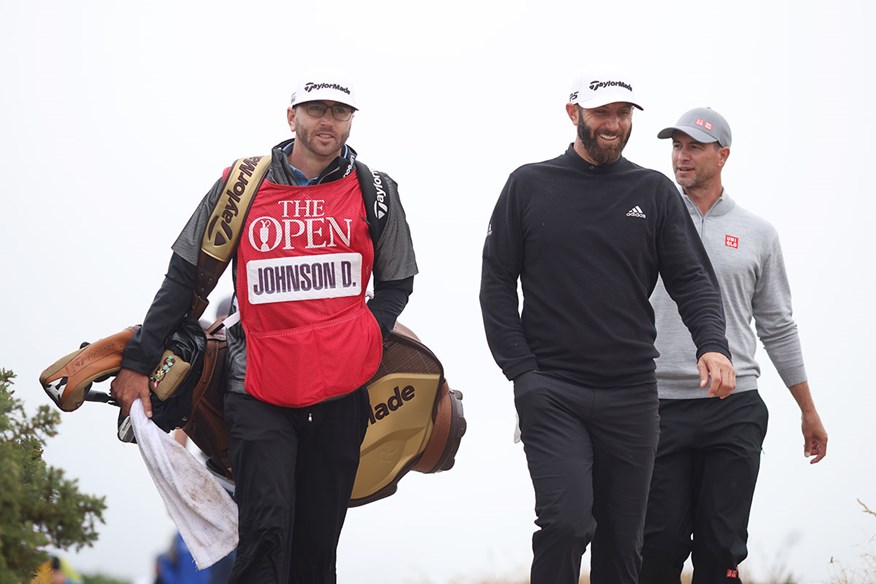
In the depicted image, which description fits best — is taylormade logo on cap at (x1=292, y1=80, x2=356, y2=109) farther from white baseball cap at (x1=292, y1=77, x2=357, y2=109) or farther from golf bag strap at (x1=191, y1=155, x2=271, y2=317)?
golf bag strap at (x1=191, y1=155, x2=271, y2=317)

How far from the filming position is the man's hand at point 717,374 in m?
6.31

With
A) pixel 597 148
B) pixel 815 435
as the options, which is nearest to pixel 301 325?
pixel 597 148

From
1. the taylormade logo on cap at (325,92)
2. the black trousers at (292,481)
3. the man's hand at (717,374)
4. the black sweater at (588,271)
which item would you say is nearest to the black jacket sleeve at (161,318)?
the black trousers at (292,481)

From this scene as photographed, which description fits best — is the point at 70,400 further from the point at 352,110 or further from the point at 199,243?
the point at 352,110

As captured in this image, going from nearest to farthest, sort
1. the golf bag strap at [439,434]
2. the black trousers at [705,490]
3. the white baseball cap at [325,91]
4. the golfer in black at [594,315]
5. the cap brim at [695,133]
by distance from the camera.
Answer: the golfer in black at [594,315] → the white baseball cap at [325,91] → the black trousers at [705,490] → the golf bag strap at [439,434] → the cap brim at [695,133]

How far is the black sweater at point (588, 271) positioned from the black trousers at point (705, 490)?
3.33ft

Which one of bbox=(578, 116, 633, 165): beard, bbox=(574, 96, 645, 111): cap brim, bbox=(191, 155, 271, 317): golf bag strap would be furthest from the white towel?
bbox=(574, 96, 645, 111): cap brim

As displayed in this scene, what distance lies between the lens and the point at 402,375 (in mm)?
7434

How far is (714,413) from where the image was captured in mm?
7645

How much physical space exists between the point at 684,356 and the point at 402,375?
1434 mm

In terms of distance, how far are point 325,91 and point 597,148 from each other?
1229 millimetres

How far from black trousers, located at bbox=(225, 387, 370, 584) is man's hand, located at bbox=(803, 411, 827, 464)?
260 centimetres

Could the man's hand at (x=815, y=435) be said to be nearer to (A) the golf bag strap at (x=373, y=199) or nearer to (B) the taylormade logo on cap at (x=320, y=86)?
(A) the golf bag strap at (x=373, y=199)

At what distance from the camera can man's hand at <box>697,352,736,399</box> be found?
631cm
